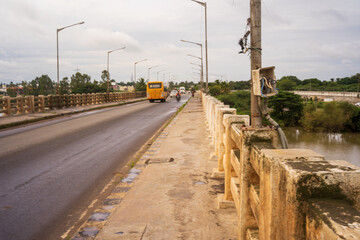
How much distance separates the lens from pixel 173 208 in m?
4.89

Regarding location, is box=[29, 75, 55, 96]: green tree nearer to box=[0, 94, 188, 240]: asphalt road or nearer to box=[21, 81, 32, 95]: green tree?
box=[21, 81, 32, 95]: green tree

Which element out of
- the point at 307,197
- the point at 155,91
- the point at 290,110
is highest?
the point at 155,91

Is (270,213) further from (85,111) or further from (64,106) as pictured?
(64,106)

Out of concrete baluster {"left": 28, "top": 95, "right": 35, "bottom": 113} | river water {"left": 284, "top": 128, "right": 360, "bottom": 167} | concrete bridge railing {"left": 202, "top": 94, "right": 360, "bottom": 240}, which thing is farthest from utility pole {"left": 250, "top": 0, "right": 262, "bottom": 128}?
river water {"left": 284, "top": 128, "right": 360, "bottom": 167}

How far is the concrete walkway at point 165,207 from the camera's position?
411cm

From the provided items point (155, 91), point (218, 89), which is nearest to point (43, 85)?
point (218, 89)

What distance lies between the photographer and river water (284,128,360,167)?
41938mm

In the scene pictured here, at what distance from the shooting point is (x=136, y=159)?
28.5ft

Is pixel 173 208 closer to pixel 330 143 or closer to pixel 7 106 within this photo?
pixel 7 106

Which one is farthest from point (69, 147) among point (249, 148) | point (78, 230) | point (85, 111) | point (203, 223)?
point (85, 111)

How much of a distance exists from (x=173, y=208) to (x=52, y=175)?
361 centimetres

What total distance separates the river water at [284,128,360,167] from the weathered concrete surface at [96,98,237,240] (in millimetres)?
36525

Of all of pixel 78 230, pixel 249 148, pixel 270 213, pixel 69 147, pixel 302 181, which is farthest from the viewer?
pixel 69 147

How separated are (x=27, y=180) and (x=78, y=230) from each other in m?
3.15
